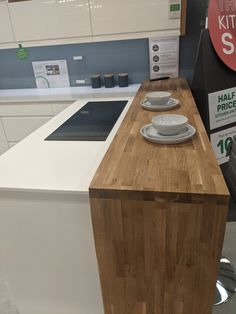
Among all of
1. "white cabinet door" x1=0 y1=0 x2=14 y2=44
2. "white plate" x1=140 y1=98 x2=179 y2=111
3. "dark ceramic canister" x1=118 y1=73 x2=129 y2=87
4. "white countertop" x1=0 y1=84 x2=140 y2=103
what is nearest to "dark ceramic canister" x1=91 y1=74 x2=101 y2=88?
"white countertop" x1=0 y1=84 x2=140 y2=103

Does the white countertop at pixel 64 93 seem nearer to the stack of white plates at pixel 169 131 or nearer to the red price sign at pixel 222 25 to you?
the red price sign at pixel 222 25

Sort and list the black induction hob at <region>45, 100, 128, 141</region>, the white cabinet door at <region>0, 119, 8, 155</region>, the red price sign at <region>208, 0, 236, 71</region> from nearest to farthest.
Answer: the black induction hob at <region>45, 100, 128, 141</region>, the red price sign at <region>208, 0, 236, 71</region>, the white cabinet door at <region>0, 119, 8, 155</region>

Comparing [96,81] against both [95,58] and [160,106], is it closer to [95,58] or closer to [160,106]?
[95,58]

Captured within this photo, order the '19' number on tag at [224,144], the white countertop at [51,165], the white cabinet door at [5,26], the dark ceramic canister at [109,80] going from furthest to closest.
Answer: the dark ceramic canister at [109,80]
the white cabinet door at [5,26]
the '19' number on tag at [224,144]
the white countertop at [51,165]

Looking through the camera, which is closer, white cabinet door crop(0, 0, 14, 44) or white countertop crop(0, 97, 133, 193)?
white countertop crop(0, 97, 133, 193)

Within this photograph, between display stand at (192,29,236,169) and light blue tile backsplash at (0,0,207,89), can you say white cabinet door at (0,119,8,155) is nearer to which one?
light blue tile backsplash at (0,0,207,89)

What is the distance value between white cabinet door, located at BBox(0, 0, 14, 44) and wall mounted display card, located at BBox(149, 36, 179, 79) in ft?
4.28

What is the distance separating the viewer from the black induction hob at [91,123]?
4.25ft

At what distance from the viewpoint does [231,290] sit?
1.40 m

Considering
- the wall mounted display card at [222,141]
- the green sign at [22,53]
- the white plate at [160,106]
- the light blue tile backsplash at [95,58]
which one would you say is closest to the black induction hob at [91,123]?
the white plate at [160,106]

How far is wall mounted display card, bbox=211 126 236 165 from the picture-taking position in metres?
1.83

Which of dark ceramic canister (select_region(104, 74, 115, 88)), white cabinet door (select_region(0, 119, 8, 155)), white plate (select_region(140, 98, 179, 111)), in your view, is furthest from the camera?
white cabinet door (select_region(0, 119, 8, 155))

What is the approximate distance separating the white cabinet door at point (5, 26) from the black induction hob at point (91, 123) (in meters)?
1.14

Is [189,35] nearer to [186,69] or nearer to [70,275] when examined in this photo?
[186,69]
